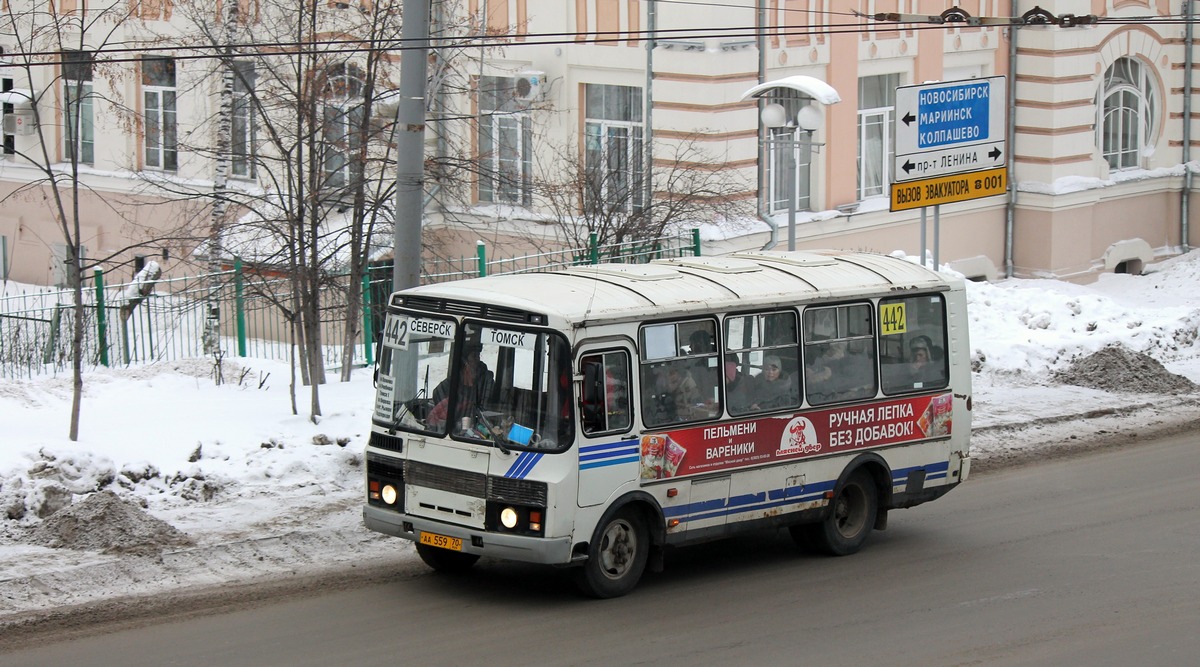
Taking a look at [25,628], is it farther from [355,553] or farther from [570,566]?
[570,566]

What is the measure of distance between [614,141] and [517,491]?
1470cm

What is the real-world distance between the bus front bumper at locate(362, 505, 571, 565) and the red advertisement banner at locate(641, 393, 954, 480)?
3.07 ft

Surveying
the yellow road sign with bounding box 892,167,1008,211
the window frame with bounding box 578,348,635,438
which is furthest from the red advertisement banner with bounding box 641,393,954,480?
the yellow road sign with bounding box 892,167,1008,211

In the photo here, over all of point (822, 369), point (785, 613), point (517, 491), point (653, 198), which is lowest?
point (785, 613)

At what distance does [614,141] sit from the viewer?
80.4 feet

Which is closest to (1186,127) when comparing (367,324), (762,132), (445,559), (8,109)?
(762,132)

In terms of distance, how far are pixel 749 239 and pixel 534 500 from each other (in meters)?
13.7

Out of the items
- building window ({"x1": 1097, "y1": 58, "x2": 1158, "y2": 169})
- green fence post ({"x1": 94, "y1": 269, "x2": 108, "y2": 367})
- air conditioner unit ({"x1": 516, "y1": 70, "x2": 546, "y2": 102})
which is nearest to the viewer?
Result: green fence post ({"x1": 94, "y1": 269, "x2": 108, "y2": 367})

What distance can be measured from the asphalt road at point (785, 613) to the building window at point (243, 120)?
268 inches

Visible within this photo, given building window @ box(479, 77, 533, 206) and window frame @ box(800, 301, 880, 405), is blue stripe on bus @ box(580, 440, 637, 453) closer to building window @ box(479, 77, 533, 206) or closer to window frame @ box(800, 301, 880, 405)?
window frame @ box(800, 301, 880, 405)

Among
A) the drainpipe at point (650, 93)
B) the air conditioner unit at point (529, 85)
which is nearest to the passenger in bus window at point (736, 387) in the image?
the drainpipe at point (650, 93)

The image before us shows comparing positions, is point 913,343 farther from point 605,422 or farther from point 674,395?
point 605,422

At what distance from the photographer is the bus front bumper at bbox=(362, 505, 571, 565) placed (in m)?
10.4

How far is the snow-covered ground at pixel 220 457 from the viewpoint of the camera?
1146cm
